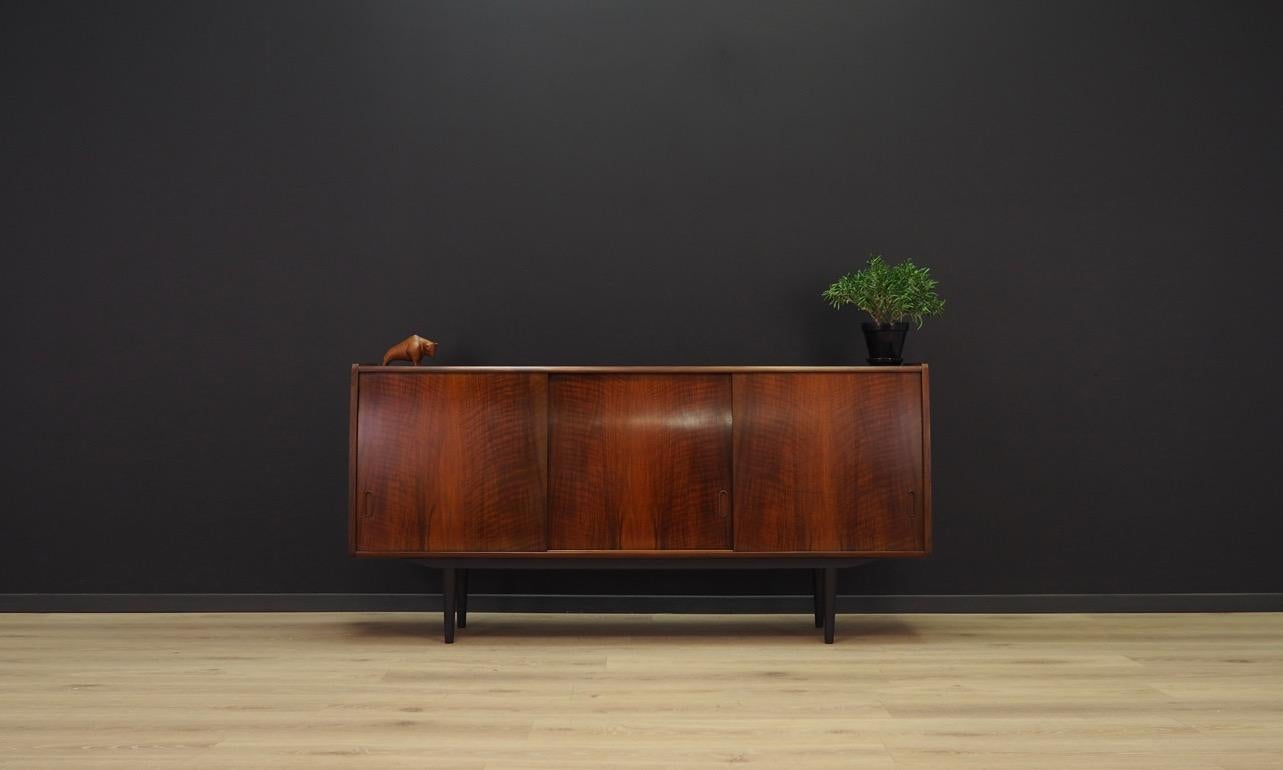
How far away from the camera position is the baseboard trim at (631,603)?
129 inches

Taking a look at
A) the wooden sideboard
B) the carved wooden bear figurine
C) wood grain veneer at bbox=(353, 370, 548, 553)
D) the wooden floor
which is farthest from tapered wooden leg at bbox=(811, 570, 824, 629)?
the carved wooden bear figurine

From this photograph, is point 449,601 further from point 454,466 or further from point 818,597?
point 818,597

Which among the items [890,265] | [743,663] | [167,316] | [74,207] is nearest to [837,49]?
[890,265]

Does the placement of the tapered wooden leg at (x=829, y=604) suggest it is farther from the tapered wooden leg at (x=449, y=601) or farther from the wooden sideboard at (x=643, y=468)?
the tapered wooden leg at (x=449, y=601)

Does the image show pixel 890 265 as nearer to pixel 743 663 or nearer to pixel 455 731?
pixel 743 663

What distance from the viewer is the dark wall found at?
10.9ft

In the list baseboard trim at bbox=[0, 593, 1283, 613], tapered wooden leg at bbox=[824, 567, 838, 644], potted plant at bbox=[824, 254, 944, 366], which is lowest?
baseboard trim at bbox=[0, 593, 1283, 613]

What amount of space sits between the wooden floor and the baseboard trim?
58 millimetres

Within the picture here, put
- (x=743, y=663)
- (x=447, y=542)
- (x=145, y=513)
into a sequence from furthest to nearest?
(x=145, y=513), (x=447, y=542), (x=743, y=663)

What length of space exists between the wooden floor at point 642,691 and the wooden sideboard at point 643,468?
0.30 metres

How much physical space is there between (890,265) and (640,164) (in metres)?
0.97

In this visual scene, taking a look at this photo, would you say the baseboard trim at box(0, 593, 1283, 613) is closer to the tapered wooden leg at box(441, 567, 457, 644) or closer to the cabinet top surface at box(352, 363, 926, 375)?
the tapered wooden leg at box(441, 567, 457, 644)

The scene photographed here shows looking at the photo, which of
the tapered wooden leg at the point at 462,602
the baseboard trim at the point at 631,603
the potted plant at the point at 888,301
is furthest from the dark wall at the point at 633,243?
the potted plant at the point at 888,301

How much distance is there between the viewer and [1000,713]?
6.89 feet
